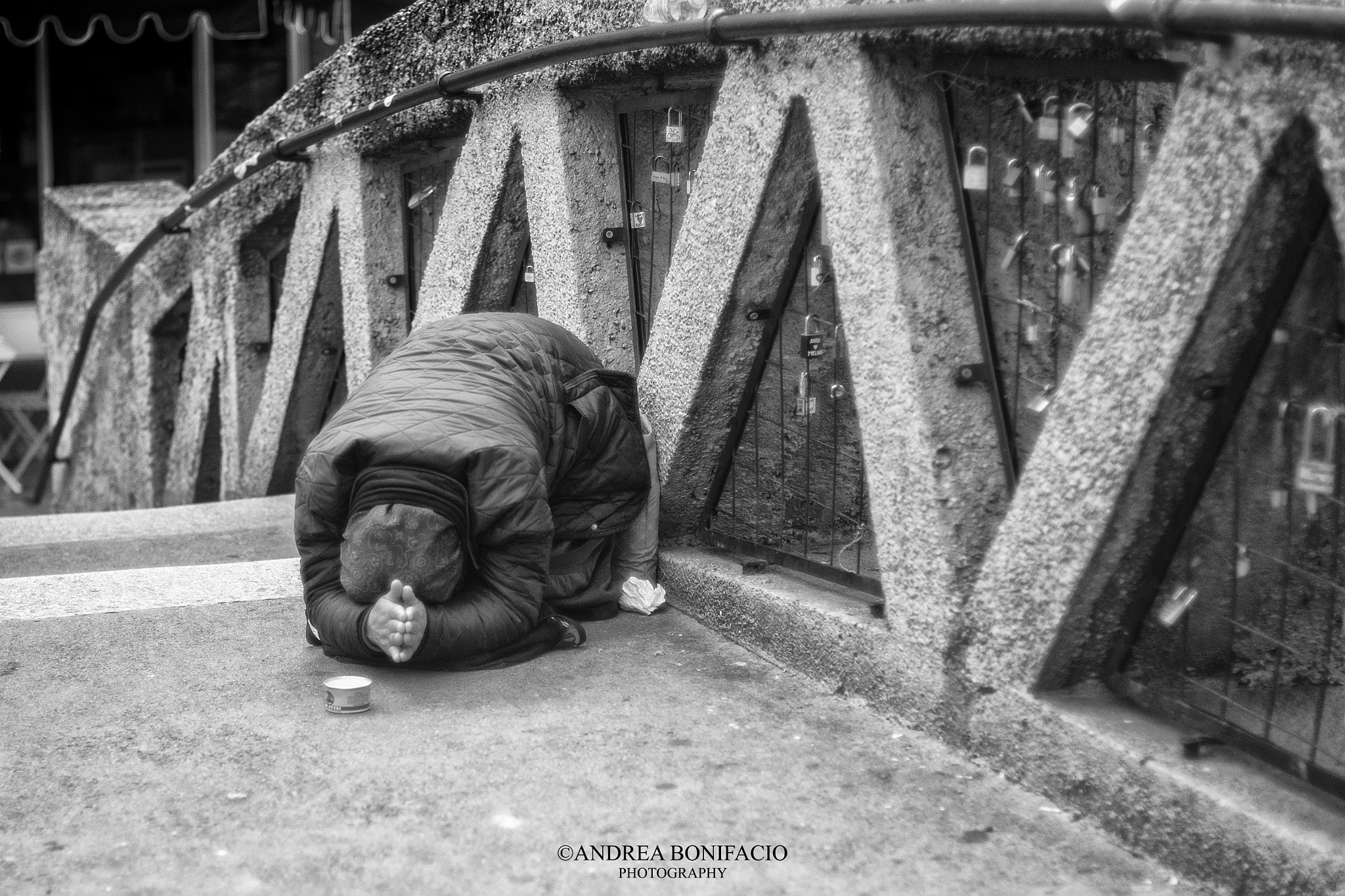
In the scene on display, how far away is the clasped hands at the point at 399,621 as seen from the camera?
3.58 metres

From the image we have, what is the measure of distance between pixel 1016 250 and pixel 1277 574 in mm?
987

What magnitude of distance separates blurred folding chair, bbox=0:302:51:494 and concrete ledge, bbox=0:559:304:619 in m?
9.21

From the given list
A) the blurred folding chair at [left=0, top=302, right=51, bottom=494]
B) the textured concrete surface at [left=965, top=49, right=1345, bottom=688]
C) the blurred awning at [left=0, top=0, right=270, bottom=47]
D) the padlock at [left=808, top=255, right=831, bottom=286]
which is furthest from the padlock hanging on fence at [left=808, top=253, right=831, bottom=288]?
the blurred folding chair at [left=0, top=302, right=51, bottom=494]

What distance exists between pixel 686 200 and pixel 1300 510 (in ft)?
7.64

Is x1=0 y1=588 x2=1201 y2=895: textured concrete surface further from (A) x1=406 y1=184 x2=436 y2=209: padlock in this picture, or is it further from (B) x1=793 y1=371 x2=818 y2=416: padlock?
(A) x1=406 y1=184 x2=436 y2=209: padlock

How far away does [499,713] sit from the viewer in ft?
11.5

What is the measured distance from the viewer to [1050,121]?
10.3 feet

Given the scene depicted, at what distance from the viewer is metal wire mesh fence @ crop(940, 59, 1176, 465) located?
10.6 ft

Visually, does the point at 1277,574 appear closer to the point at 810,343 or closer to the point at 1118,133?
the point at 1118,133

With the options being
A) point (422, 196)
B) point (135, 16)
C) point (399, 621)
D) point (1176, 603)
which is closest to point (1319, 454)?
point (1176, 603)

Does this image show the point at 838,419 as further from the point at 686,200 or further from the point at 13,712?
the point at 13,712

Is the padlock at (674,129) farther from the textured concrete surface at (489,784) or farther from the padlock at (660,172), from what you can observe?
the textured concrete surface at (489,784)

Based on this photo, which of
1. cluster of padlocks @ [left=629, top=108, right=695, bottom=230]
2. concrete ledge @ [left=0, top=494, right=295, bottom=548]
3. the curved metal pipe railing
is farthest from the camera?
concrete ledge @ [left=0, top=494, right=295, bottom=548]

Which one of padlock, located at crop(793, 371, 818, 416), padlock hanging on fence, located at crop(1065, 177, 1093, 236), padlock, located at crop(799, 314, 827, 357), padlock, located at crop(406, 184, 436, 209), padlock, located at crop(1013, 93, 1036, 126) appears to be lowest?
padlock, located at crop(793, 371, 818, 416)
